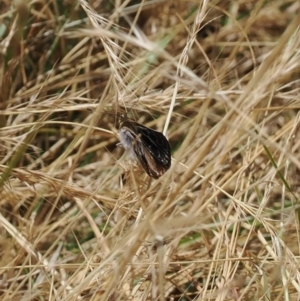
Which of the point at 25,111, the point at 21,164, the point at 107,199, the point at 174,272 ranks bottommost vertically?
the point at 174,272

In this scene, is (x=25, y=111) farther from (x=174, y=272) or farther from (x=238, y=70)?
(x=238, y=70)

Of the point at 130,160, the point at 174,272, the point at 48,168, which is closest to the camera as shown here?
the point at 130,160

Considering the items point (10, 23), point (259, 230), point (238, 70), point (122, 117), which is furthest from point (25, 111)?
point (238, 70)

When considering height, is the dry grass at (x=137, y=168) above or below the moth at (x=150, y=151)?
below

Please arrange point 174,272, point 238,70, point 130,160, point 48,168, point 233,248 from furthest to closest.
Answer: point 238,70
point 48,168
point 174,272
point 233,248
point 130,160
